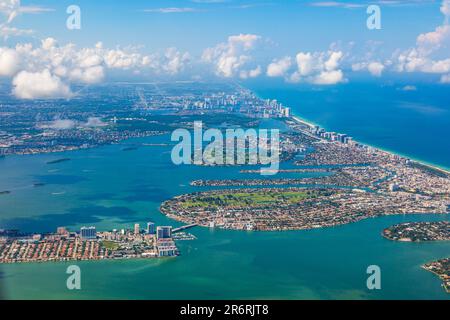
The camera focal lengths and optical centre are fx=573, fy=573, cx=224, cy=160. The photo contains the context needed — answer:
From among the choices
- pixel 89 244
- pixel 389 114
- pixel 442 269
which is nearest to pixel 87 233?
pixel 89 244

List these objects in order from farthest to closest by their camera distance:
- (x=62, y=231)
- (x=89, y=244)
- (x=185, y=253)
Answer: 1. (x=62, y=231)
2. (x=89, y=244)
3. (x=185, y=253)

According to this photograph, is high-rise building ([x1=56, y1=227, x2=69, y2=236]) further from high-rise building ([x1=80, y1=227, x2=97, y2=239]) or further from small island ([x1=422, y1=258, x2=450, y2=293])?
small island ([x1=422, y1=258, x2=450, y2=293])

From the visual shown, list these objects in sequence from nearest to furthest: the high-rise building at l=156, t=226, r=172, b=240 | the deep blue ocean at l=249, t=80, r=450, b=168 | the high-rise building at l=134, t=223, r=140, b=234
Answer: the high-rise building at l=156, t=226, r=172, b=240, the high-rise building at l=134, t=223, r=140, b=234, the deep blue ocean at l=249, t=80, r=450, b=168

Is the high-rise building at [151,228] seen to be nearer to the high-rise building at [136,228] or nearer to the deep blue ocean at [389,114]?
the high-rise building at [136,228]

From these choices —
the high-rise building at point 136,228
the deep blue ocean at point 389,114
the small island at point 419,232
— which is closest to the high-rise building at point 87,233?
the high-rise building at point 136,228

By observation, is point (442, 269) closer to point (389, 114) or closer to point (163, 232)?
point (163, 232)

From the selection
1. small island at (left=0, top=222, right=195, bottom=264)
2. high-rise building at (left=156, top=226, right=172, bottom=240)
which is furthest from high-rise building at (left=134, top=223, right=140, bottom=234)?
high-rise building at (left=156, top=226, right=172, bottom=240)

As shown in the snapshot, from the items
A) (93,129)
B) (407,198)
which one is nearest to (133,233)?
(407,198)
